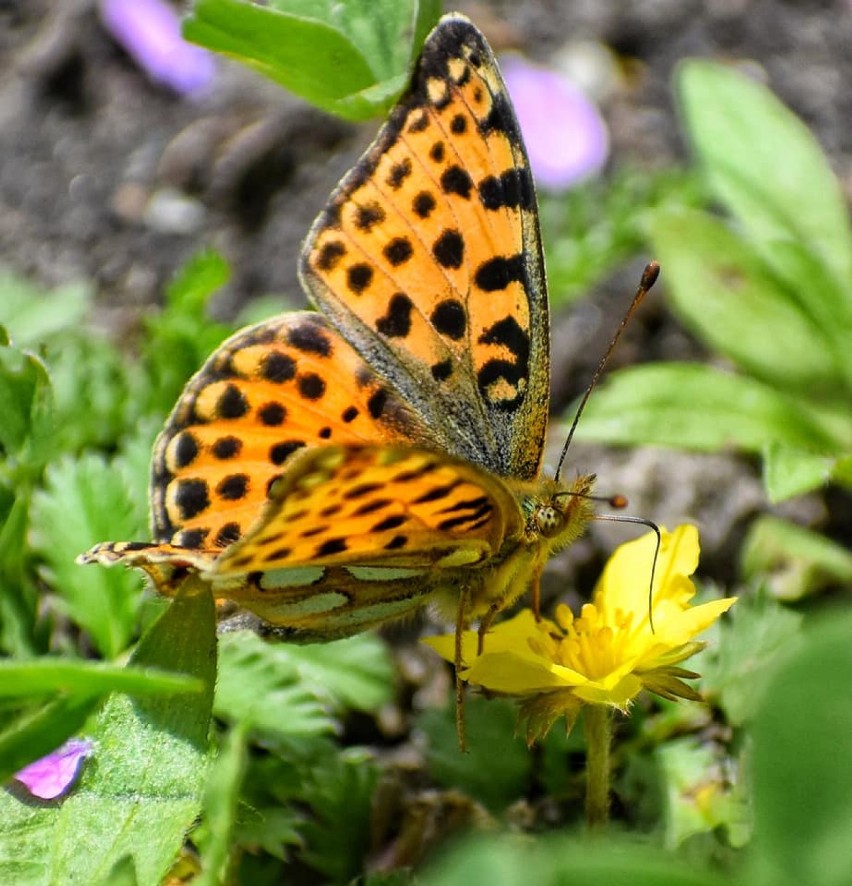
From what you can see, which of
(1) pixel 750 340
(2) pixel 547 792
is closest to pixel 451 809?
(2) pixel 547 792

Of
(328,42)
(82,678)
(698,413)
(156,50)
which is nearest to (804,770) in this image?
(82,678)

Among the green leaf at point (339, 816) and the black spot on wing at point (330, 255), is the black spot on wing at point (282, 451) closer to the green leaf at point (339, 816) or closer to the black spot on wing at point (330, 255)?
the black spot on wing at point (330, 255)

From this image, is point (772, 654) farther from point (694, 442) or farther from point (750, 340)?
point (750, 340)

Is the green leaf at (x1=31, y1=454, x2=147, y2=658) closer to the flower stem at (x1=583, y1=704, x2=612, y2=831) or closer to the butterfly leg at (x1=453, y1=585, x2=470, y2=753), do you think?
the butterfly leg at (x1=453, y1=585, x2=470, y2=753)

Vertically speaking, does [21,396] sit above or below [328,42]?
below

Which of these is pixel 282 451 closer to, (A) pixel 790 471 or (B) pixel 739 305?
(A) pixel 790 471

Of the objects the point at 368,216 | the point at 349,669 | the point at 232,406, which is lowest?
the point at 349,669
